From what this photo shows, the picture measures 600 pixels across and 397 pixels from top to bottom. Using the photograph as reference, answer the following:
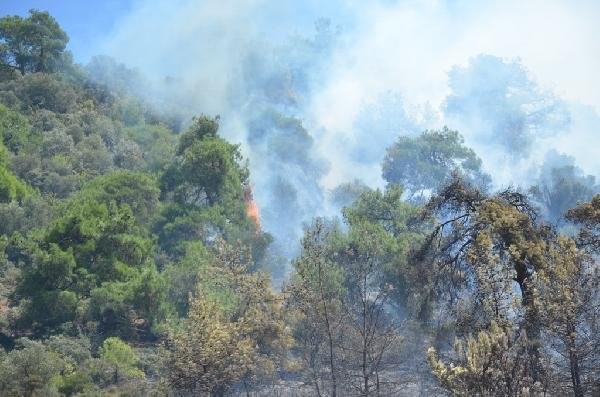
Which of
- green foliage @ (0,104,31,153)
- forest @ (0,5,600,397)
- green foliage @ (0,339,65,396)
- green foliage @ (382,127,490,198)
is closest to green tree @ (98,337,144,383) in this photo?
forest @ (0,5,600,397)

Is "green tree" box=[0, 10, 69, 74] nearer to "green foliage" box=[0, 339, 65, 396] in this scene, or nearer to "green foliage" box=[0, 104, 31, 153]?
"green foliage" box=[0, 104, 31, 153]

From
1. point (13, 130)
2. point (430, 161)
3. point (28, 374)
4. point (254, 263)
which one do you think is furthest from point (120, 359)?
point (430, 161)

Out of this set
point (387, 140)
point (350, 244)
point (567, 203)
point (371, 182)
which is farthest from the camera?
point (387, 140)

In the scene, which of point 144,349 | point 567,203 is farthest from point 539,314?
point 567,203

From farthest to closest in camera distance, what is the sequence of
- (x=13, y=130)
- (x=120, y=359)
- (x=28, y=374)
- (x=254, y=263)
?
(x=13, y=130)
(x=254, y=263)
(x=120, y=359)
(x=28, y=374)

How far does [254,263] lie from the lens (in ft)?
124

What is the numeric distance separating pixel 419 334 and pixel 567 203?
3627 cm

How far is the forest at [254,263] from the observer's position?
1121 cm

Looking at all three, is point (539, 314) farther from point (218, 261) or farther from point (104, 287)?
point (104, 287)

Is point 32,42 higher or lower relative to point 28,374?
higher

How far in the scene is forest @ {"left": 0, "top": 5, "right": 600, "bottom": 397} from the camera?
36.8 ft

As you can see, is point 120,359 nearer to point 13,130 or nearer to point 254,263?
point 254,263

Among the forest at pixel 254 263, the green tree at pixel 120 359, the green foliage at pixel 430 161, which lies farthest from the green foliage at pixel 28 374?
the green foliage at pixel 430 161

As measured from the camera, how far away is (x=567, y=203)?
5541cm
